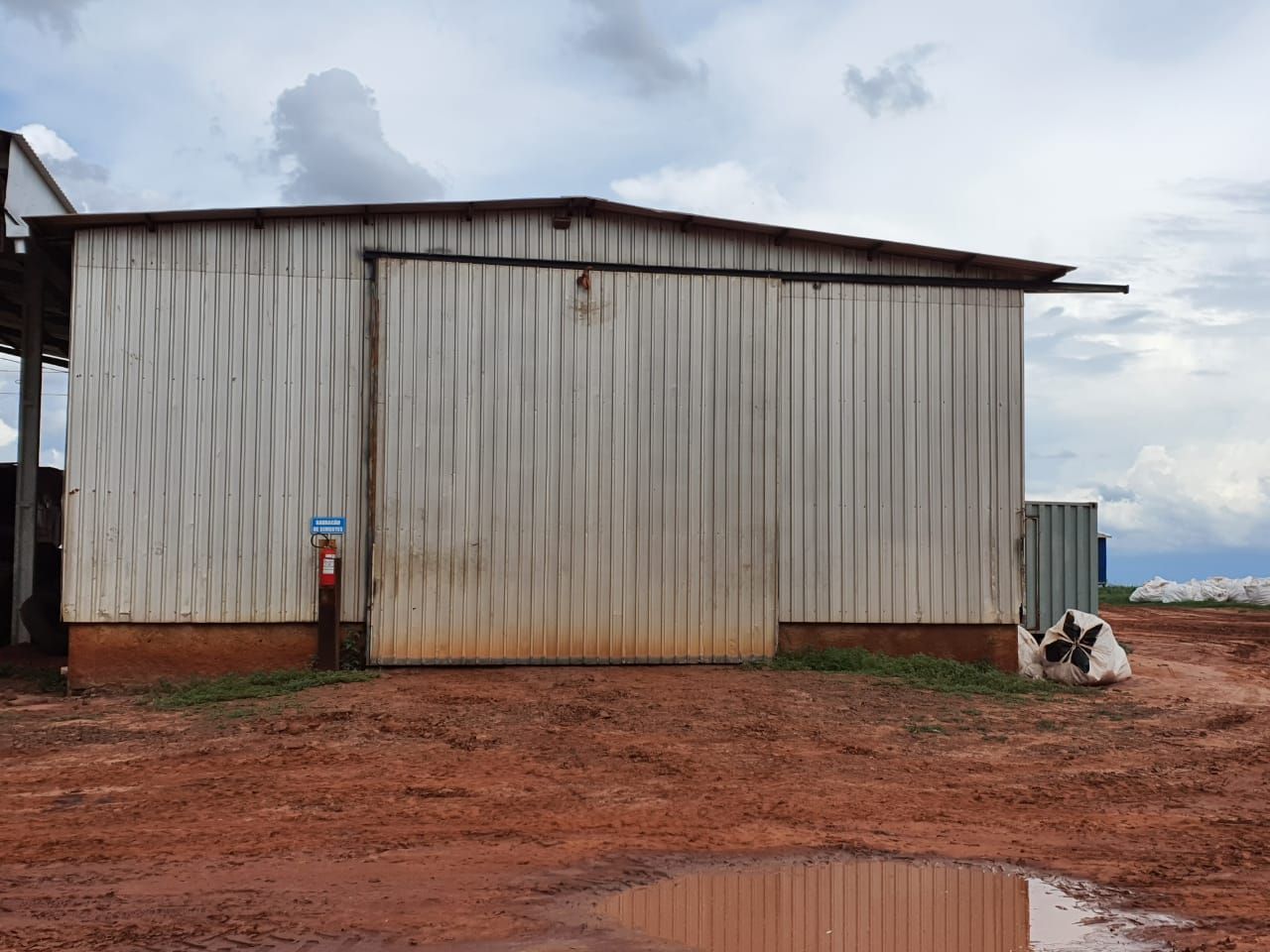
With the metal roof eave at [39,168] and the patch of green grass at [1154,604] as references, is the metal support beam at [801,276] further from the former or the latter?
the patch of green grass at [1154,604]

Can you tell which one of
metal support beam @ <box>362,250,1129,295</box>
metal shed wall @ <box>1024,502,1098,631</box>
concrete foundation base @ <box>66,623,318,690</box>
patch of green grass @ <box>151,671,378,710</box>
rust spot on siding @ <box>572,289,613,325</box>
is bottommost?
patch of green grass @ <box>151,671,378,710</box>

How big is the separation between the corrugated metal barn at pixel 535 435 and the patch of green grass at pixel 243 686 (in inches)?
16.3

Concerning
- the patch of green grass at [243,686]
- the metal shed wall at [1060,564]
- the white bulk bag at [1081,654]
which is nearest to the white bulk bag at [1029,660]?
the white bulk bag at [1081,654]

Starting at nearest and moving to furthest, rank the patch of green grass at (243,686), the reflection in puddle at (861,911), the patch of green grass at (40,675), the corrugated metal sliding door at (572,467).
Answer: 1. the reflection in puddle at (861,911)
2. the patch of green grass at (243,686)
3. the patch of green grass at (40,675)
4. the corrugated metal sliding door at (572,467)

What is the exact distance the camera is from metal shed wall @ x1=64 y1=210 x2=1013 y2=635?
1282 centimetres

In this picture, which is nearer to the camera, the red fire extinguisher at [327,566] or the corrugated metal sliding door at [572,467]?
the red fire extinguisher at [327,566]

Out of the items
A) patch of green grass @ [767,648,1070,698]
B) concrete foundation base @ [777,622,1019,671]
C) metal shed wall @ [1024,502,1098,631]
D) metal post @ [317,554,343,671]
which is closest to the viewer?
metal post @ [317,554,343,671]

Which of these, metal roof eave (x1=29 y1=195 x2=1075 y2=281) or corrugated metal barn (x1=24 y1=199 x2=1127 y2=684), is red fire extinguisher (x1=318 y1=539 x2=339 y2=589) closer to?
corrugated metal barn (x1=24 y1=199 x2=1127 y2=684)

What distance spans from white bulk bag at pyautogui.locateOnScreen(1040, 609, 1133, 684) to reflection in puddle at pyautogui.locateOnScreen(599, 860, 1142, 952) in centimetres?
880

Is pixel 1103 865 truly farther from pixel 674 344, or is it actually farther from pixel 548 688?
pixel 674 344

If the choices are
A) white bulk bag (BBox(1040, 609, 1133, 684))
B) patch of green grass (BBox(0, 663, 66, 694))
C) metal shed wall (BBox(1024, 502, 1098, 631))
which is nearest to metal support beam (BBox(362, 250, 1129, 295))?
metal shed wall (BBox(1024, 502, 1098, 631))

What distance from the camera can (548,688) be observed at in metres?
12.2

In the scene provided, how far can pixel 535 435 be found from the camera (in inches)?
539

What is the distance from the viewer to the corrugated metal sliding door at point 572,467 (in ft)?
44.0
